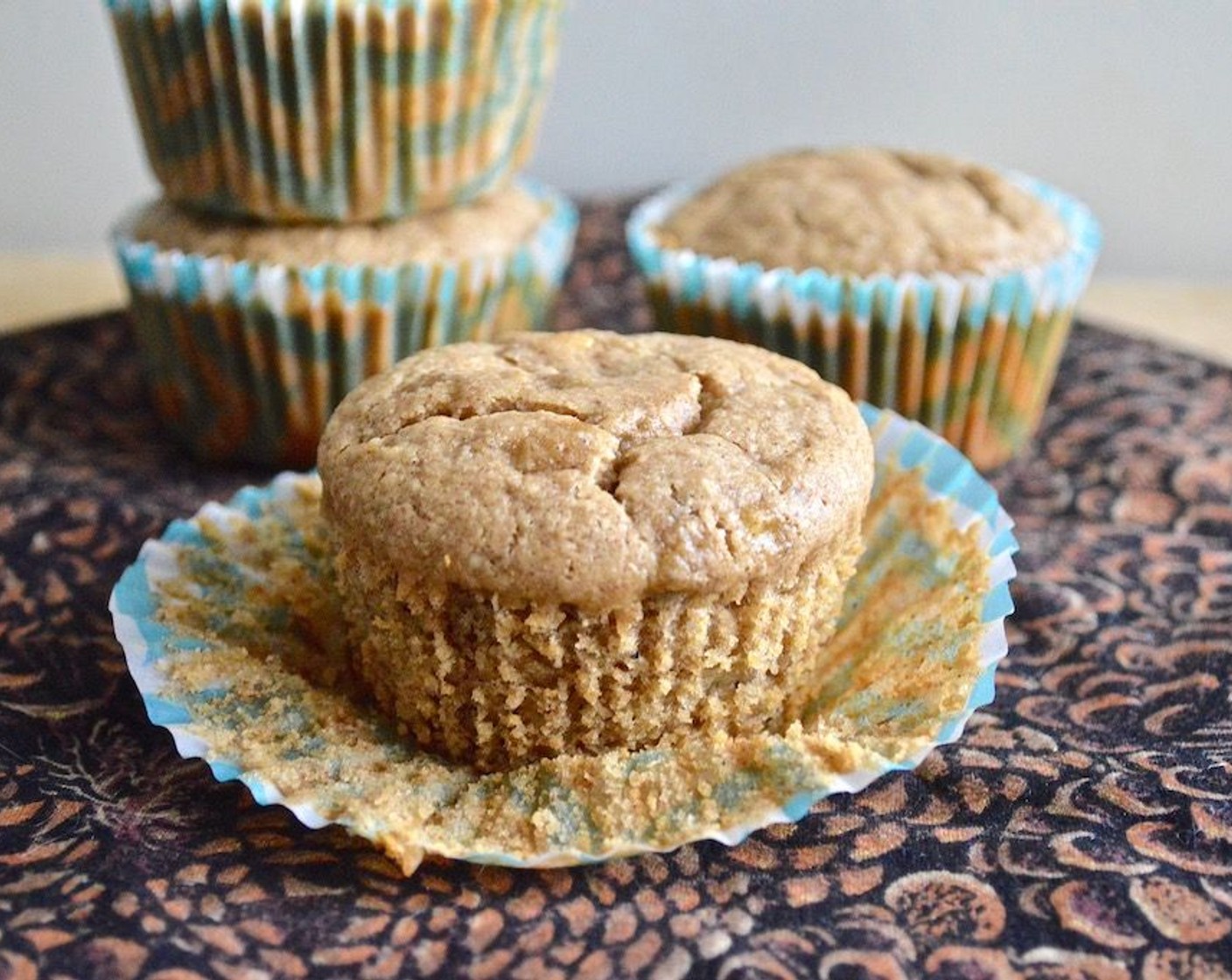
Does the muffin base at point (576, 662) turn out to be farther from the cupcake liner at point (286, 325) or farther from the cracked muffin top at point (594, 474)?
the cupcake liner at point (286, 325)

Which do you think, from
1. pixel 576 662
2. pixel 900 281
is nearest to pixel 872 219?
pixel 900 281

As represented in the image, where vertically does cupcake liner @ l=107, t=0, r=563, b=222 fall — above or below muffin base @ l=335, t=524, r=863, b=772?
above

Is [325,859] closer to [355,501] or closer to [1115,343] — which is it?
[355,501]

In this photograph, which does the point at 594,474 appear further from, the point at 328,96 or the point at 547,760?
the point at 328,96

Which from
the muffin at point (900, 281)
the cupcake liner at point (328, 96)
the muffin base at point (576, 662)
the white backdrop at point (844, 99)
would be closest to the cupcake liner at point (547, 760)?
the muffin base at point (576, 662)

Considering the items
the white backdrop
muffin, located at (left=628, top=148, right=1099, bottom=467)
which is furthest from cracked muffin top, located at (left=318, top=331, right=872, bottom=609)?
the white backdrop

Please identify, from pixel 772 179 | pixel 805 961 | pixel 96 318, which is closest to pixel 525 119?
pixel 772 179

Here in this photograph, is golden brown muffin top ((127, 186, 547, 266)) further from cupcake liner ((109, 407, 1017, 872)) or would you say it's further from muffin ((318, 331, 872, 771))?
muffin ((318, 331, 872, 771))
